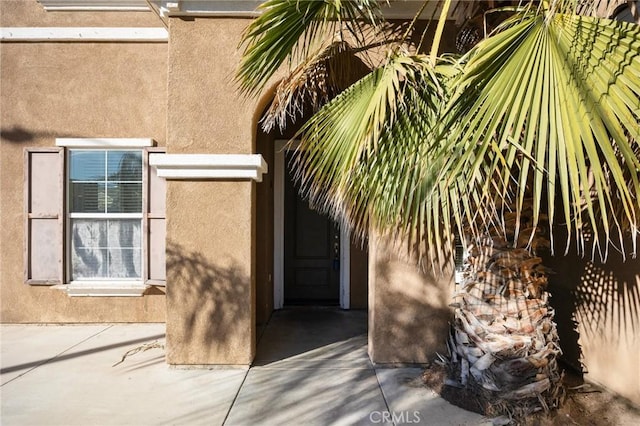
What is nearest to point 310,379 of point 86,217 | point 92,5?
point 86,217

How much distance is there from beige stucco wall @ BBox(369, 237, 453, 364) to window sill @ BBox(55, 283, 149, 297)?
3.43m

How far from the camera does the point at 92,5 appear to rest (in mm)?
5547

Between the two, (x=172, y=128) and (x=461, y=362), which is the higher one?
(x=172, y=128)

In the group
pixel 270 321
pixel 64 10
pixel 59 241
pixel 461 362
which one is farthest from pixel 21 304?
Answer: pixel 461 362

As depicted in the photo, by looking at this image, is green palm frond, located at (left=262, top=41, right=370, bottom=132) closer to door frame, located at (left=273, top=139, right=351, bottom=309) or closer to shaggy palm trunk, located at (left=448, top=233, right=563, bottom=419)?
shaggy palm trunk, located at (left=448, top=233, right=563, bottom=419)

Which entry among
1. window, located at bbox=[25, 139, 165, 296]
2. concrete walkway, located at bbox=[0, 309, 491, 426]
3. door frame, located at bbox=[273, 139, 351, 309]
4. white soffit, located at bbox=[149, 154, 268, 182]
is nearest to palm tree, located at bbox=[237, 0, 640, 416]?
concrete walkway, located at bbox=[0, 309, 491, 426]

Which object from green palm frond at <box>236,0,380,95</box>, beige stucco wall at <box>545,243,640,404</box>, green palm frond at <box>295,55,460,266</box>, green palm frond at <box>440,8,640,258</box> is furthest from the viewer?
beige stucco wall at <box>545,243,640,404</box>

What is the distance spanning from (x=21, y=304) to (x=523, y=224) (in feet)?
22.5

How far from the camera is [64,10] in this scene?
5.60 metres

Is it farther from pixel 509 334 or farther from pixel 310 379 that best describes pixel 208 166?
pixel 509 334

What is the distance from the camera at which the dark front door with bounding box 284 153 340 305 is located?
697 cm

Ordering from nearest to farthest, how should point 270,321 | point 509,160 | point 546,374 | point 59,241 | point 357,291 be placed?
1. point 509,160
2. point 546,374
3. point 59,241
4. point 270,321
5. point 357,291

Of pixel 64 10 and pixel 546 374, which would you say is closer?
pixel 546 374

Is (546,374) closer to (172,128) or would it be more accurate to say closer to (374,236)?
(374,236)
